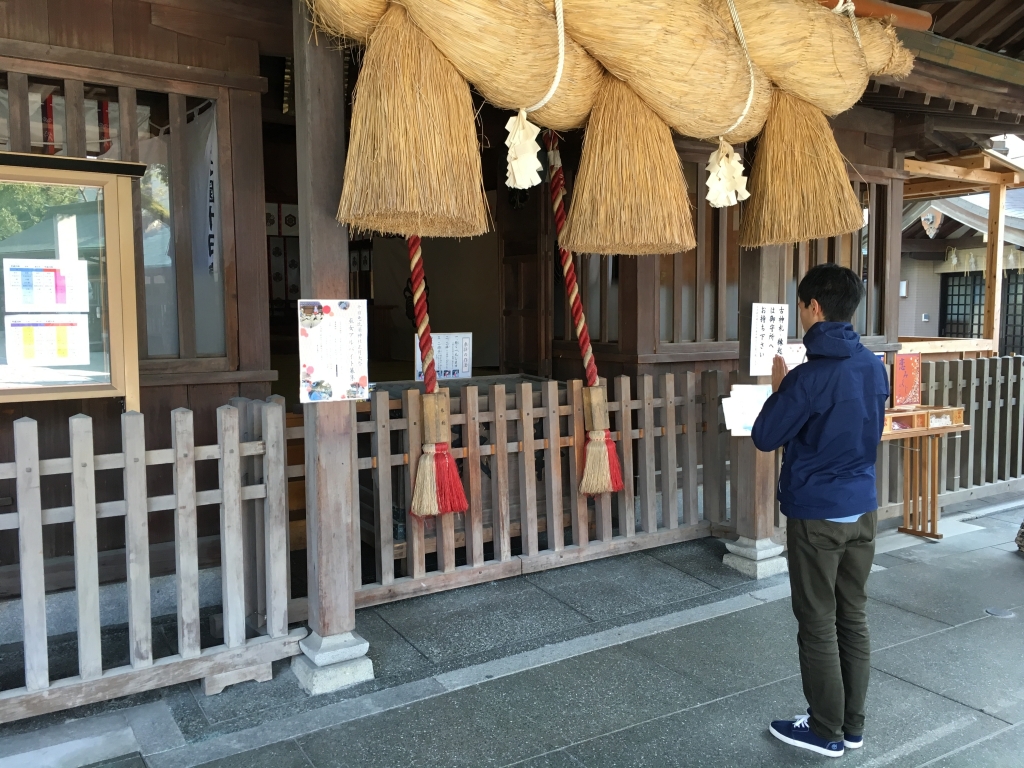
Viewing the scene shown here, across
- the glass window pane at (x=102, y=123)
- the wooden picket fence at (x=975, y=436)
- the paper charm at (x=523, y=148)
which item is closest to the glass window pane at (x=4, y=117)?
the glass window pane at (x=102, y=123)

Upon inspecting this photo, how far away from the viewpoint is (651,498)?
206 inches

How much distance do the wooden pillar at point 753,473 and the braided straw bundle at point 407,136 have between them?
2407mm

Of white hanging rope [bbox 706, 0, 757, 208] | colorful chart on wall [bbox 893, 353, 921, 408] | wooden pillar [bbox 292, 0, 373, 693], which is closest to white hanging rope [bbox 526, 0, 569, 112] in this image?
wooden pillar [bbox 292, 0, 373, 693]

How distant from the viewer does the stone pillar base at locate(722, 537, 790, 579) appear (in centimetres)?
492

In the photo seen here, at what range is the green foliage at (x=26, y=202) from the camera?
3.60 meters

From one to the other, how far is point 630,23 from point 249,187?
7.74 feet

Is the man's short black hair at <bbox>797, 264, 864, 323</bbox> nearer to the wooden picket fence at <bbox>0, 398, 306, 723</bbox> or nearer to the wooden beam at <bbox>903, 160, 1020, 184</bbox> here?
the wooden picket fence at <bbox>0, 398, 306, 723</bbox>

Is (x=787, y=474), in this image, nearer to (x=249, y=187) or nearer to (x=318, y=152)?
(x=318, y=152)

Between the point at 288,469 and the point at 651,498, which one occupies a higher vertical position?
the point at 288,469

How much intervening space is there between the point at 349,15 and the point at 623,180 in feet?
4.31

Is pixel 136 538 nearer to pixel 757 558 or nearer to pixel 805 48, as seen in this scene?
pixel 757 558

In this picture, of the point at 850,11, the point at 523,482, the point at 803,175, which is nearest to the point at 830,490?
the point at 803,175

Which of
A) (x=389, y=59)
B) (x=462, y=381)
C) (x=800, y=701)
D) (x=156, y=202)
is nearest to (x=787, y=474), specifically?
(x=800, y=701)

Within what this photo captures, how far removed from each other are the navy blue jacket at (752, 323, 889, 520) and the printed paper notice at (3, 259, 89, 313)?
3231mm
